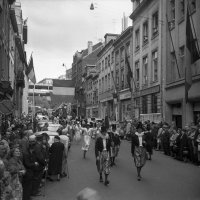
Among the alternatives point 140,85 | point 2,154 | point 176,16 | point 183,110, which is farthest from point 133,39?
point 2,154

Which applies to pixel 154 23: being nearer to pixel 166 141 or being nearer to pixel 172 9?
pixel 172 9

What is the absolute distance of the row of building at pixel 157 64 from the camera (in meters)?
24.4

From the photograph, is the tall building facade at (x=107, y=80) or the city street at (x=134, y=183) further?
the tall building facade at (x=107, y=80)

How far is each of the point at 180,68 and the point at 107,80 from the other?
2718 centimetres

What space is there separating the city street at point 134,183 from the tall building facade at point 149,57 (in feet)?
46.4

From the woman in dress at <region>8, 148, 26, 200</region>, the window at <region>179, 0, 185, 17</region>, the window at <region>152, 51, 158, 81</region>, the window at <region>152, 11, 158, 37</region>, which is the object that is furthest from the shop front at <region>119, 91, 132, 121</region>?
the woman in dress at <region>8, 148, 26, 200</region>

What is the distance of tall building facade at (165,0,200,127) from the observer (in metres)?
23.5

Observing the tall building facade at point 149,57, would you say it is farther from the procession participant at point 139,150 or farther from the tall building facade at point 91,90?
the tall building facade at point 91,90

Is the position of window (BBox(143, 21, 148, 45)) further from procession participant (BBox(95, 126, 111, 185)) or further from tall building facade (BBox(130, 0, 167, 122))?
procession participant (BBox(95, 126, 111, 185))

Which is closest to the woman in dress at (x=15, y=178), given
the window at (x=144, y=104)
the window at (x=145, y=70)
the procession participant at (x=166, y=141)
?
the procession participant at (x=166, y=141)

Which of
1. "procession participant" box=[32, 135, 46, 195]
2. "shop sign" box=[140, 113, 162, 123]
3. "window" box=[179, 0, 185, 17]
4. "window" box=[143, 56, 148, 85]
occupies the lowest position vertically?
"procession participant" box=[32, 135, 46, 195]

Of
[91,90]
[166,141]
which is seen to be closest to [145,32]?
[166,141]

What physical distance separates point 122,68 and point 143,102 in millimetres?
11038

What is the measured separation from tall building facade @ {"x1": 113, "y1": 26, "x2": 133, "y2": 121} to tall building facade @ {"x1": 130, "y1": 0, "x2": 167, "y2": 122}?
255 centimetres
